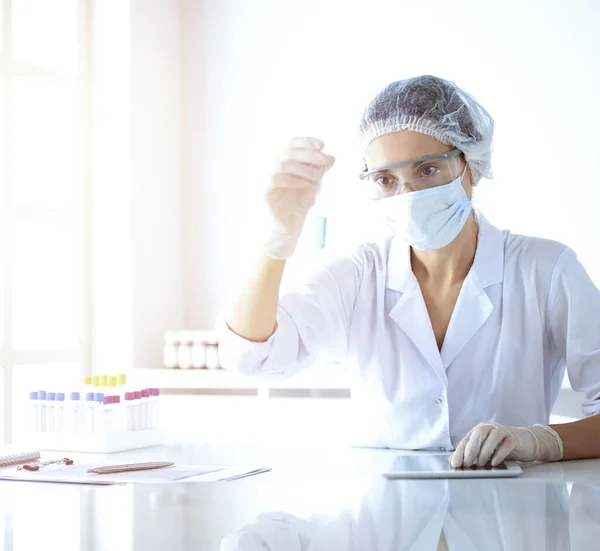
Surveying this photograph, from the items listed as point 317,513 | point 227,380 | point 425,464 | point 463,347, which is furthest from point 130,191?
point 317,513

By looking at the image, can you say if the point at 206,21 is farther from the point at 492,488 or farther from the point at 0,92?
the point at 492,488

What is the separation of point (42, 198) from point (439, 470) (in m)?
2.84

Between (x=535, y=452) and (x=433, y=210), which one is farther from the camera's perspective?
(x=433, y=210)

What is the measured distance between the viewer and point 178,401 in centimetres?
335

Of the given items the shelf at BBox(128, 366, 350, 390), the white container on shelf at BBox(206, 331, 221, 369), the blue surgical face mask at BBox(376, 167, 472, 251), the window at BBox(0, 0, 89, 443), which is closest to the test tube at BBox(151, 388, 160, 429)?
the blue surgical face mask at BBox(376, 167, 472, 251)

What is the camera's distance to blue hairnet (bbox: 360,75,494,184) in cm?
165

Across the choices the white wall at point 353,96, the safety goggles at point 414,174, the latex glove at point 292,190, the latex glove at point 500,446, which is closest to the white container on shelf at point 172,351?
the white wall at point 353,96

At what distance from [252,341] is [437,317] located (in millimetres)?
411

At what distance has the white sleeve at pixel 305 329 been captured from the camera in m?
1.53

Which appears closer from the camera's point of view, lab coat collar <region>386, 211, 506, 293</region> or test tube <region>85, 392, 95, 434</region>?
test tube <region>85, 392, 95, 434</region>

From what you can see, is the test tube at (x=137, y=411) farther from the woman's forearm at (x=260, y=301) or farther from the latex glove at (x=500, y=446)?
the latex glove at (x=500, y=446)

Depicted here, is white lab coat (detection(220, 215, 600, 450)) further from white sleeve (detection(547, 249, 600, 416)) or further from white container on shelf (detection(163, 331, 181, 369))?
white container on shelf (detection(163, 331, 181, 369))

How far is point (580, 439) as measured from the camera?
138cm

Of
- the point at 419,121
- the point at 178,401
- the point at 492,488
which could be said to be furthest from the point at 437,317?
the point at 178,401
